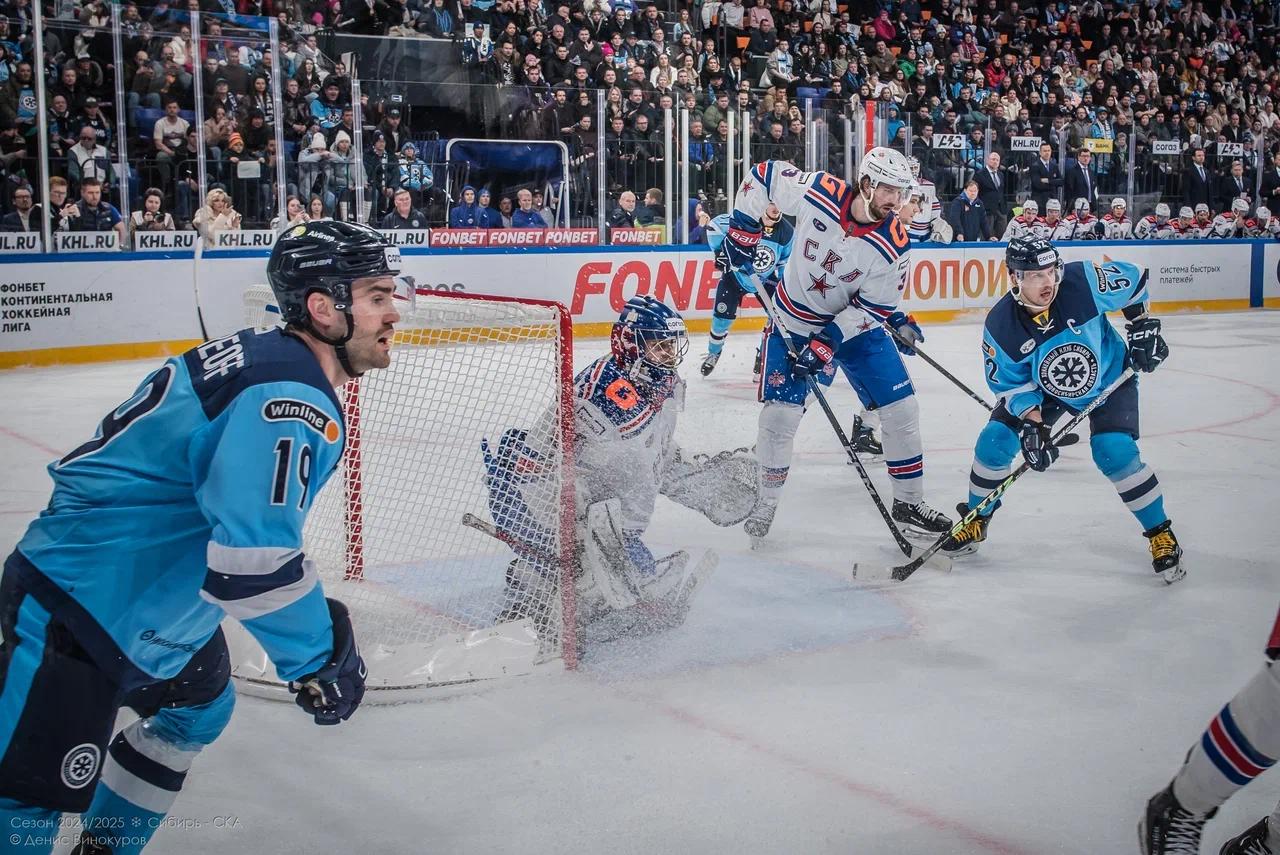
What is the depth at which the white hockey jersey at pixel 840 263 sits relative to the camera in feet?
15.1

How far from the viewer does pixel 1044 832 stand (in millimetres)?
2293

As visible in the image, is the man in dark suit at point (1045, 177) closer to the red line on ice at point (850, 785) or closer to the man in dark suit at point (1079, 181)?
the man in dark suit at point (1079, 181)

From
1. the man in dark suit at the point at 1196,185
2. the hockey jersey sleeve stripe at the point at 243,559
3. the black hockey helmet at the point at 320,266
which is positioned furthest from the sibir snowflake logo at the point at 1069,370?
the man in dark suit at the point at 1196,185

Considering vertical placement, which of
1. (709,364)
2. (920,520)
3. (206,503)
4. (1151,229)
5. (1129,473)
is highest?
(206,503)

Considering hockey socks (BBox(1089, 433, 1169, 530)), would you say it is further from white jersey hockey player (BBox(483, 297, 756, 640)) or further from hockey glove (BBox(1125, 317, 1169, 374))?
white jersey hockey player (BBox(483, 297, 756, 640))

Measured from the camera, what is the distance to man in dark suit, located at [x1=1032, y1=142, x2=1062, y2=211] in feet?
43.1

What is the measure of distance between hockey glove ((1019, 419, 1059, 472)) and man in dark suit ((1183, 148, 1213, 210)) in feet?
37.2

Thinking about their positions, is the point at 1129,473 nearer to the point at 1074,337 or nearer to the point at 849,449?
the point at 1074,337

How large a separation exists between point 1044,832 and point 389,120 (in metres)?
8.69

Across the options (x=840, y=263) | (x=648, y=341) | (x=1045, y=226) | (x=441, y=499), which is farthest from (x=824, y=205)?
(x=1045, y=226)

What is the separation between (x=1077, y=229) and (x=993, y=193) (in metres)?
1.22

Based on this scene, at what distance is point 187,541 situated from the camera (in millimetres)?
1667

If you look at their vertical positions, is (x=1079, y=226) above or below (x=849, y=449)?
above

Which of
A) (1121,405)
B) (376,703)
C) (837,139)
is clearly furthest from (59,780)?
(837,139)
